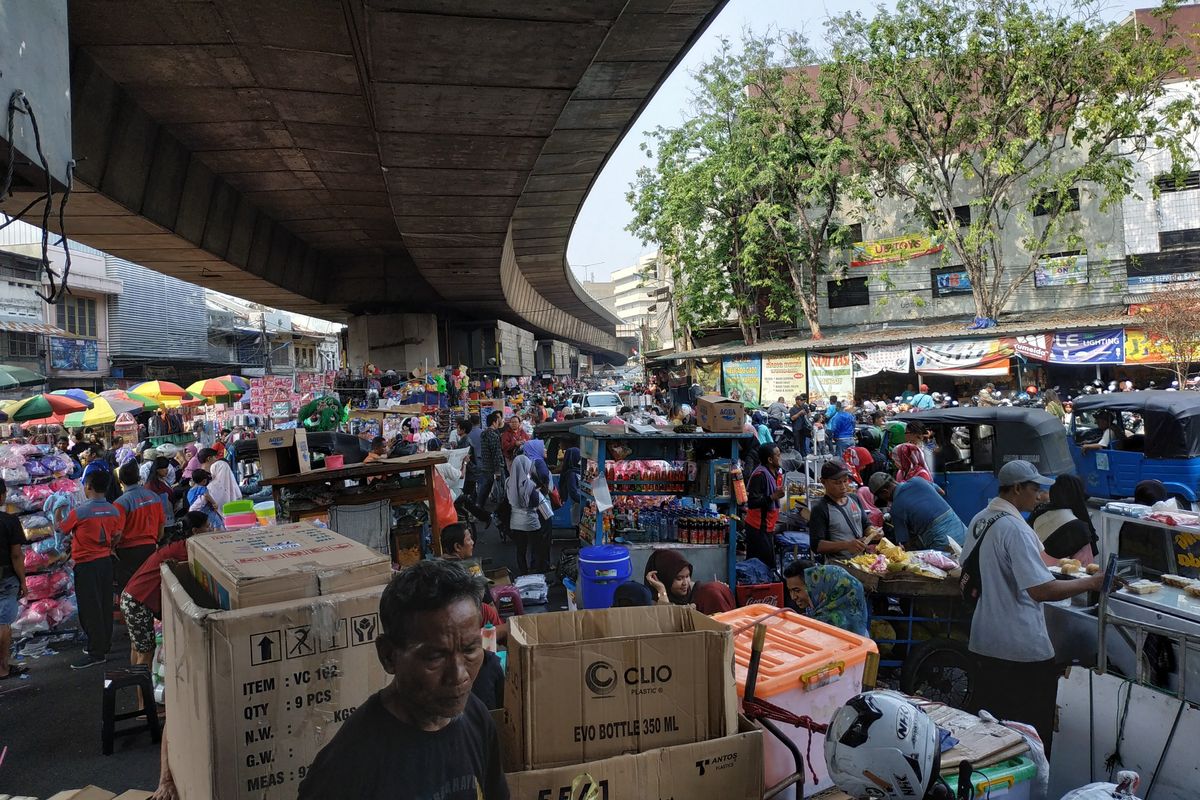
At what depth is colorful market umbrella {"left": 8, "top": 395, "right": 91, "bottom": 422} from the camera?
550 inches

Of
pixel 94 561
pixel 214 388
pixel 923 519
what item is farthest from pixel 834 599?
pixel 214 388

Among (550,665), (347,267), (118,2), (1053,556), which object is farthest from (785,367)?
(550,665)

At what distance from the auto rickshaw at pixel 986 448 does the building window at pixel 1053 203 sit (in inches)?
707

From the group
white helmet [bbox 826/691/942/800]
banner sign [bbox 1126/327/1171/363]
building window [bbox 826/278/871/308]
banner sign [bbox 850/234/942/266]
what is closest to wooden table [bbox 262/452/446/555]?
white helmet [bbox 826/691/942/800]

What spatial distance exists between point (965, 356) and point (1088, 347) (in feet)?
10.6

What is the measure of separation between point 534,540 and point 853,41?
24.7 m

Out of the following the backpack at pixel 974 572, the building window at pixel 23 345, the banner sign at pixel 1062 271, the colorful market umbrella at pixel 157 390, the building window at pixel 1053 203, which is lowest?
the backpack at pixel 974 572

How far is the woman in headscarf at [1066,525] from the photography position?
593 centimetres

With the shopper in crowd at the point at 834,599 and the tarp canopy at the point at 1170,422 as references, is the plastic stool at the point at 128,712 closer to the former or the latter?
the shopper in crowd at the point at 834,599

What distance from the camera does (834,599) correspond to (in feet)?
17.0

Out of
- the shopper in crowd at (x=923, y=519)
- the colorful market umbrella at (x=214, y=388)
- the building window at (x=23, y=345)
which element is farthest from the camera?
the building window at (x=23, y=345)

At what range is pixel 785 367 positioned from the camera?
2722 cm

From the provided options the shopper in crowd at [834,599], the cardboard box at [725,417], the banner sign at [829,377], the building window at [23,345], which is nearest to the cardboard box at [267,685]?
the shopper in crowd at [834,599]

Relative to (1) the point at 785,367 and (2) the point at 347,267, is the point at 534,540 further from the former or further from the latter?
(1) the point at 785,367
